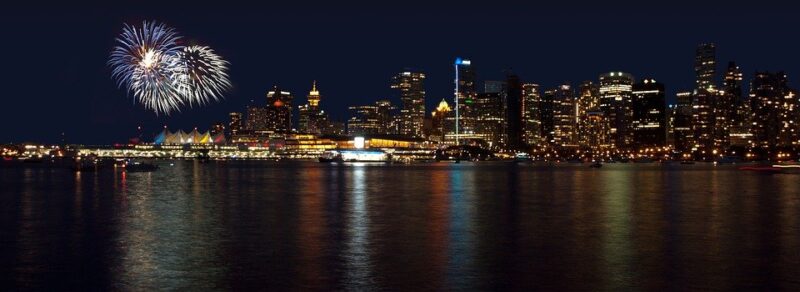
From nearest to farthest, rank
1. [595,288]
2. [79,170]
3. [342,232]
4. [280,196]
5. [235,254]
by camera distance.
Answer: [595,288] < [235,254] < [342,232] < [280,196] < [79,170]

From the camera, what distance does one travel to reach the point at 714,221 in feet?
106

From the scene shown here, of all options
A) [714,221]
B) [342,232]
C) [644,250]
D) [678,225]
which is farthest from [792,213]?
[342,232]

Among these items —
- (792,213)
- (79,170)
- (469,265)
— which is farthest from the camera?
(79,170)

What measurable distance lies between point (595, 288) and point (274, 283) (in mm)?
6577

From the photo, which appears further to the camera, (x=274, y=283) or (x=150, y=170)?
(x=150, y=170)

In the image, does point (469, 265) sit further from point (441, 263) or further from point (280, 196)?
point (280, 196)

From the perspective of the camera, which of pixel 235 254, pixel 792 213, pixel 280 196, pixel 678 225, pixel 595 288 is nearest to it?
pixel 595 288

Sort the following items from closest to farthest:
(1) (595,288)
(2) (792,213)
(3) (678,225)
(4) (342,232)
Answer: (1) (595,288)
(4) (342,232)
(3) (678,225)
(2) (792,213)

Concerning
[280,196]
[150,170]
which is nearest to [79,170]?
[150,170]

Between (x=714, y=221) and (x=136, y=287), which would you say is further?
(x=714, y=221)

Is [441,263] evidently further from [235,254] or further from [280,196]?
[280,196]

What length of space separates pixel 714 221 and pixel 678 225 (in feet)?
8.79

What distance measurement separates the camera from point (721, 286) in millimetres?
16797

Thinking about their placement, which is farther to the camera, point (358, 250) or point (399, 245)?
point (399, 245)
